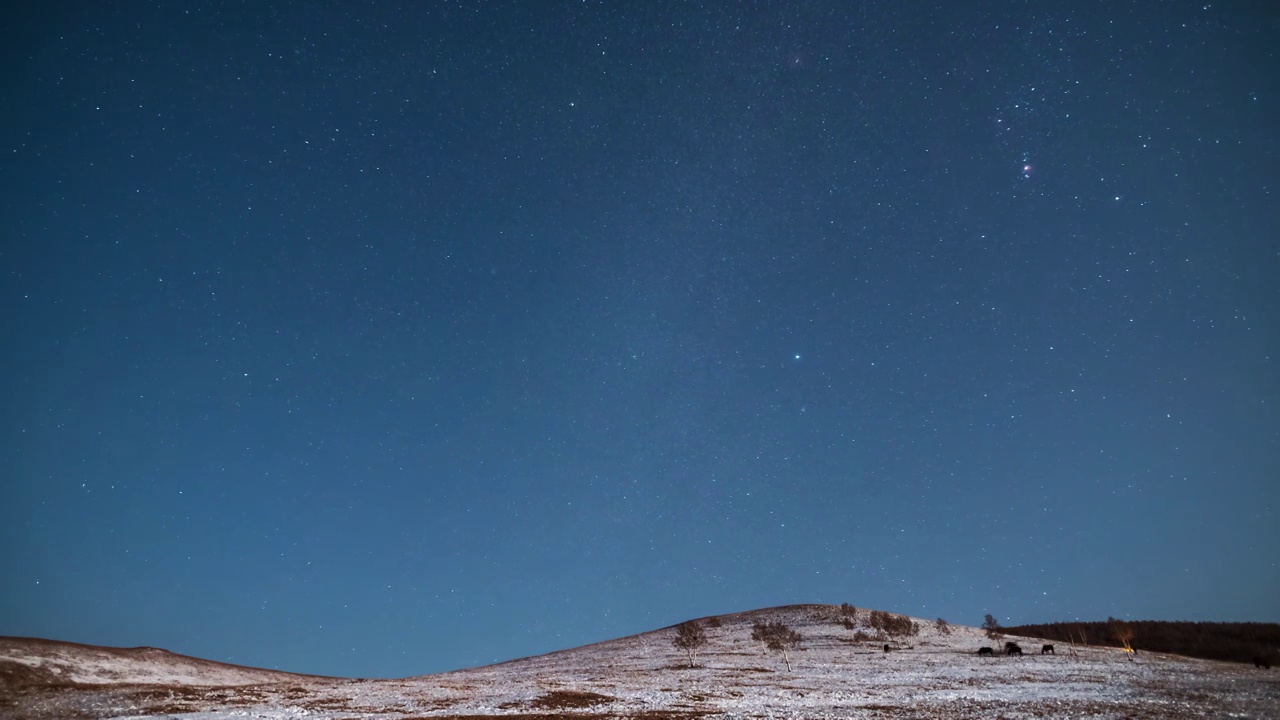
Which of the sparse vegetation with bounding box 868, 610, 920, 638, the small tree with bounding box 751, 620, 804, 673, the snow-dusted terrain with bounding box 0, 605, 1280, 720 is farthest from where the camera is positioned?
the sparse vegetation with bounding box 868, 610, 920, 638

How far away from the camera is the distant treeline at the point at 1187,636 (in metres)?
99.8

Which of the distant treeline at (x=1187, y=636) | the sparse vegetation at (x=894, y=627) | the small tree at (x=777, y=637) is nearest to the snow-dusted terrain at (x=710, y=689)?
the small tree at (x=777, y=637)

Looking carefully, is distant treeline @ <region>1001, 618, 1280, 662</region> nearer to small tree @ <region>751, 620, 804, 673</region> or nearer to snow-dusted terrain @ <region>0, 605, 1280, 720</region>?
snow-dusted terrain @ <region>0, 605, 1280, 720</region>

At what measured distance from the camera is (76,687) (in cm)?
5641

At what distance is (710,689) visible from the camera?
2104 inches

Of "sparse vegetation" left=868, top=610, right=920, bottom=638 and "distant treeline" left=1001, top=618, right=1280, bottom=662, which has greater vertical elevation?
"sparse vegetation" left=868, top=610, right=920, bottom=638

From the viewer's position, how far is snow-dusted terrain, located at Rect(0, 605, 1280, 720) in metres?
38.7

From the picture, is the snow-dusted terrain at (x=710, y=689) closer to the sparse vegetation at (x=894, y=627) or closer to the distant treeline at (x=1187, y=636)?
the sparse vegetation at (x=894, y=627)

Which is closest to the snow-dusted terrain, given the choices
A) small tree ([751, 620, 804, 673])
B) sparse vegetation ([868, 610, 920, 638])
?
small tree ([751, 620, 804, 673])

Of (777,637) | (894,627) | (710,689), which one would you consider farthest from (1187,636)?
(710,689)

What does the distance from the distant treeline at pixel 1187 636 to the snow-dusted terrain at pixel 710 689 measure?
28.2m

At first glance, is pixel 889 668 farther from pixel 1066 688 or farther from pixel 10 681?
pixel 10 681

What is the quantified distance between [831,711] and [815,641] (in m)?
73.8

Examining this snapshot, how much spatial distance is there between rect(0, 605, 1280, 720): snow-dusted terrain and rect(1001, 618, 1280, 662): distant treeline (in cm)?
2822
